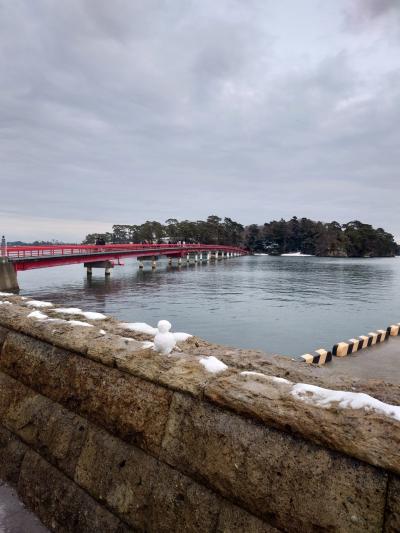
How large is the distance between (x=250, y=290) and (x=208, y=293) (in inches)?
213

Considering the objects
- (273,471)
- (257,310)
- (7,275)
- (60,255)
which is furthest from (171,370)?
(60,255)

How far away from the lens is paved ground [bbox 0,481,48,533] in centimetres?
308

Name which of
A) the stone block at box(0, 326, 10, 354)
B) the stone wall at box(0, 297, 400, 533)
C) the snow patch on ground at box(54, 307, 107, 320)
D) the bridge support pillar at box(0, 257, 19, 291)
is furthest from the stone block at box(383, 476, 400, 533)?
the bridge support pillar at box(0, 257, 19, 291)

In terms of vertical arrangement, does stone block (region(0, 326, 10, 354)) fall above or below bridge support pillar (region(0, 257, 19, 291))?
above

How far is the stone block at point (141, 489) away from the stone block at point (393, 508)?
1041 millimetres

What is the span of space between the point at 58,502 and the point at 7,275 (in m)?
32.3

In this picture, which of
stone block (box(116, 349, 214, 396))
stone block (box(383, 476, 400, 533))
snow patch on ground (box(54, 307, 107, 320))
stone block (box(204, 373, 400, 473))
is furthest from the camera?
snow patch on ground (box(54, 307, 107, 320))

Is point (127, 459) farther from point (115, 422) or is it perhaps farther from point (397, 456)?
point (397, 456)

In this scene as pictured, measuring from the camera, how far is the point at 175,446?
8.29ft

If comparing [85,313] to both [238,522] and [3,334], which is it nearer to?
[3,334]

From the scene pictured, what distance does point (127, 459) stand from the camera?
9.22 feet

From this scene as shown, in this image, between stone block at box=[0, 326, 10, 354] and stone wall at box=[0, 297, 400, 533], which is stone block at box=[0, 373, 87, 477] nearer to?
stone wall at box=[0, 297, 400, 533]

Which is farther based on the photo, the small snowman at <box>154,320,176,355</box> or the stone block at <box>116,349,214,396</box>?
the small snowman at <box>154,320,176,355</box>

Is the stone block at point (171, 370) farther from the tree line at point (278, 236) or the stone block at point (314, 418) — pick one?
the tree line at point (278, 236)
